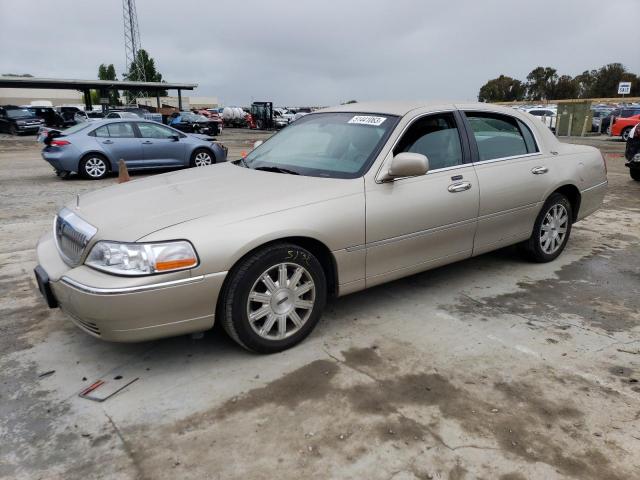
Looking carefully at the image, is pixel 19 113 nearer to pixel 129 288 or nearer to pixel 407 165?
pixel 129 288

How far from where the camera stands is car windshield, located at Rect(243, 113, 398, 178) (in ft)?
12.1

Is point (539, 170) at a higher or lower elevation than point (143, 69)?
lower

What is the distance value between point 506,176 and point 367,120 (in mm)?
1350

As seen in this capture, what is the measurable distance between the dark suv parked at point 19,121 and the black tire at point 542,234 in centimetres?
3282

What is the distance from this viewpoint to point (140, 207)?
3256 millimetres

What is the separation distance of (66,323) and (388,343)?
238cm

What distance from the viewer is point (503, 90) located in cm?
8500

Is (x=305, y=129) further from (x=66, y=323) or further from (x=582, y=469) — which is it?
(x=582, y=469)

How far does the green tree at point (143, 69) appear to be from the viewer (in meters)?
72.5

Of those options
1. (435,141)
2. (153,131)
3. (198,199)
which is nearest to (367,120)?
(435,141)

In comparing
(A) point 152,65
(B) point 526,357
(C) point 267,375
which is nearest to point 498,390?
(B) point 526,357

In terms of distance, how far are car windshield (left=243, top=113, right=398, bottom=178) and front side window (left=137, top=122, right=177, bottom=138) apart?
324 inches

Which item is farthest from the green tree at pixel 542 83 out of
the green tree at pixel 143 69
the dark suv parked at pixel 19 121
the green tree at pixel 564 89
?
the dark suv parked at pixel 19 121

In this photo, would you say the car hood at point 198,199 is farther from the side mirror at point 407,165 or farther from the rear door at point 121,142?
the rear door at point 121,142
